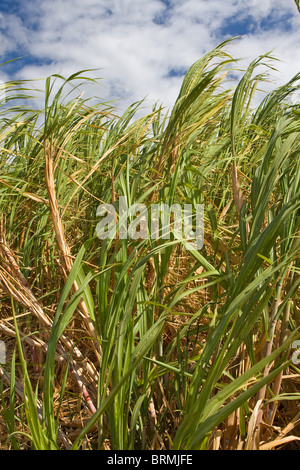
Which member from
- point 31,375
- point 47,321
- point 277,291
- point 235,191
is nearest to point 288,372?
point 277,291

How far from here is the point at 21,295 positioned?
101 cm

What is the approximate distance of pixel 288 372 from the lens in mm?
955

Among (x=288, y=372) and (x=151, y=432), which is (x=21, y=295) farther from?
(x=288, y=372)

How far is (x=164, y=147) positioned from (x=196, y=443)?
737mm

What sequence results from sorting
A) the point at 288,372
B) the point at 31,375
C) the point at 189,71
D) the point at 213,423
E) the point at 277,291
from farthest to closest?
the point at 31,375
the point at 189,71
the point at 288,372
the point at 277,291
the point at 213,423

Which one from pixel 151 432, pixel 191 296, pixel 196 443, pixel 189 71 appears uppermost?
pixel 189 71

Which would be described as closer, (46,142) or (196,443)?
(196,443)

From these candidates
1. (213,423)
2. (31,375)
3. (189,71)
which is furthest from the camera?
(31,375)

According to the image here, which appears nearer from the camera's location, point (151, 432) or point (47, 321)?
point (151, 432)

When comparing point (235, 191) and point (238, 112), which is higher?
point (238, 112)

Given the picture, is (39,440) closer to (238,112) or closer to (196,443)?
(196,443)

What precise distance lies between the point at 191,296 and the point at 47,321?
0.39 metres

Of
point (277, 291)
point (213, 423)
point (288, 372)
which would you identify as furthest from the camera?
point (288, 372)

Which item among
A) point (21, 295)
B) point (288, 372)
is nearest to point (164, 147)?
point (21, 295)
